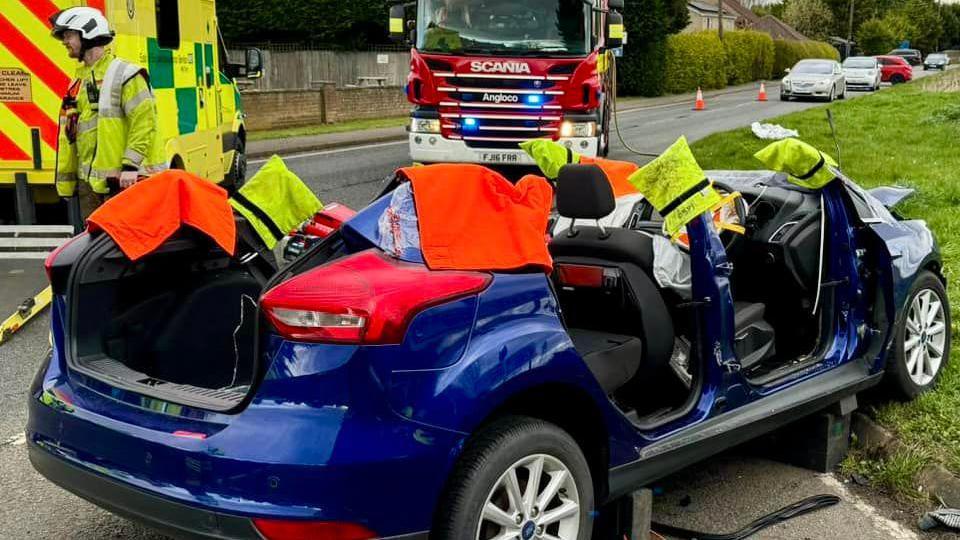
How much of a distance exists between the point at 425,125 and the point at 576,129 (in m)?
1.88

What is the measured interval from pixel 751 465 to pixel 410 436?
7.95ft

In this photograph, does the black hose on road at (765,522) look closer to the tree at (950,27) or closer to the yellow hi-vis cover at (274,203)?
the yellow hi-vis cover at (274,203)

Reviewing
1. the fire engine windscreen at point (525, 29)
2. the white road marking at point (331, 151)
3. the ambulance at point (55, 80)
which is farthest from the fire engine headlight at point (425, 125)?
the white road marking at point (331, 151)

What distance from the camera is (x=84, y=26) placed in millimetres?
6348

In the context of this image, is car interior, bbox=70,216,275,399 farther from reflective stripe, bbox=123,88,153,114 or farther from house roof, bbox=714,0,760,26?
house roof, bbox=714,0,760,26

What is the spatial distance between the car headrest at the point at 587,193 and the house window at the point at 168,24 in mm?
7024

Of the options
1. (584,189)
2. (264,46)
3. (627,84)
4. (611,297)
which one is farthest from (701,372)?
(627,84)

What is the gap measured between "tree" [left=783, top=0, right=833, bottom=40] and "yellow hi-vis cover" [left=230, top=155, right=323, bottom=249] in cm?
9701

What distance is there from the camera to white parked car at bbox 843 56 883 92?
42562 mm

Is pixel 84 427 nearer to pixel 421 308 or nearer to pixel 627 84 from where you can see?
pixel 421 308

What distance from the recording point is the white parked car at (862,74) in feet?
140

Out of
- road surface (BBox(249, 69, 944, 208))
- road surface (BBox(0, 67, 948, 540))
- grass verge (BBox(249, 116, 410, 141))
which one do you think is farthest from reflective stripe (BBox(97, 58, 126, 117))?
grass verge (BBox(249, 116, 410, 141))

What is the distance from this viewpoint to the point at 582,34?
39.9ft

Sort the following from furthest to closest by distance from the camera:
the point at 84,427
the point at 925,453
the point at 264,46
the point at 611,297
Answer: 1. the point at 264,46
2. the point at 925,453
3. the point at 611,297
4. the point at 84,427
